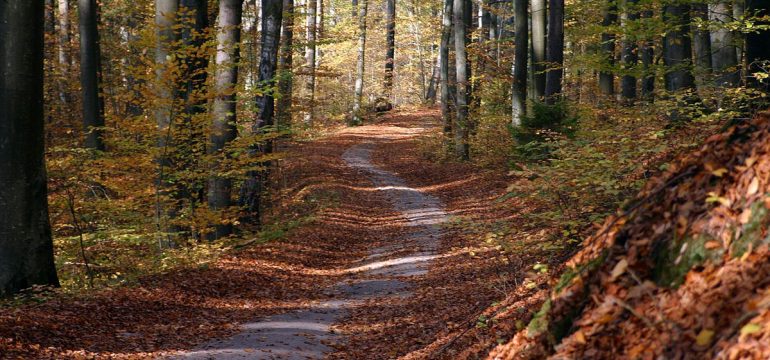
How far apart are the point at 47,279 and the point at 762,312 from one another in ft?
28.0

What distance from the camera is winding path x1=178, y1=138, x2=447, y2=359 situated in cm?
788

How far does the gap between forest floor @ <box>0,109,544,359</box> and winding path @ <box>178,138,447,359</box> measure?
0.08 ft

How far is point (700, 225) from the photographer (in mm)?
4332

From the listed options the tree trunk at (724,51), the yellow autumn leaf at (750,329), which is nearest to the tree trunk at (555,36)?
the tree trunk at (724,51)

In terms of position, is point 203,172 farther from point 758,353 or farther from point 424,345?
point 758,353

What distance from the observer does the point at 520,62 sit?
63.3 ft

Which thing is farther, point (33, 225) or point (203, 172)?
point (203, 172)

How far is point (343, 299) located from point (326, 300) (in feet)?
0.85

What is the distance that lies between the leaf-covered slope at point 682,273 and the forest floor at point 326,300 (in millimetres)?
1362

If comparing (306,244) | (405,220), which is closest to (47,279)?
(306,244)

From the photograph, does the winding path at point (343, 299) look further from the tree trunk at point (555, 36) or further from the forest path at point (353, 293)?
the tree trunk at point (555, 36)

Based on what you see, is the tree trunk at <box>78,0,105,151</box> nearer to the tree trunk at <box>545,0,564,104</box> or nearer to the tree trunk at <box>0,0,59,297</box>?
the tree trunk at <box>0,0,59,297</box>

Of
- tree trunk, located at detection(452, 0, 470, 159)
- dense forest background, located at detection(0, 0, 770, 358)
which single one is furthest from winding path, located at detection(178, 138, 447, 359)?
tree trunk, located at detection(452, 0, 470, 159)

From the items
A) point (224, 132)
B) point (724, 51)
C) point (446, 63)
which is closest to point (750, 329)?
point (224, 132)
